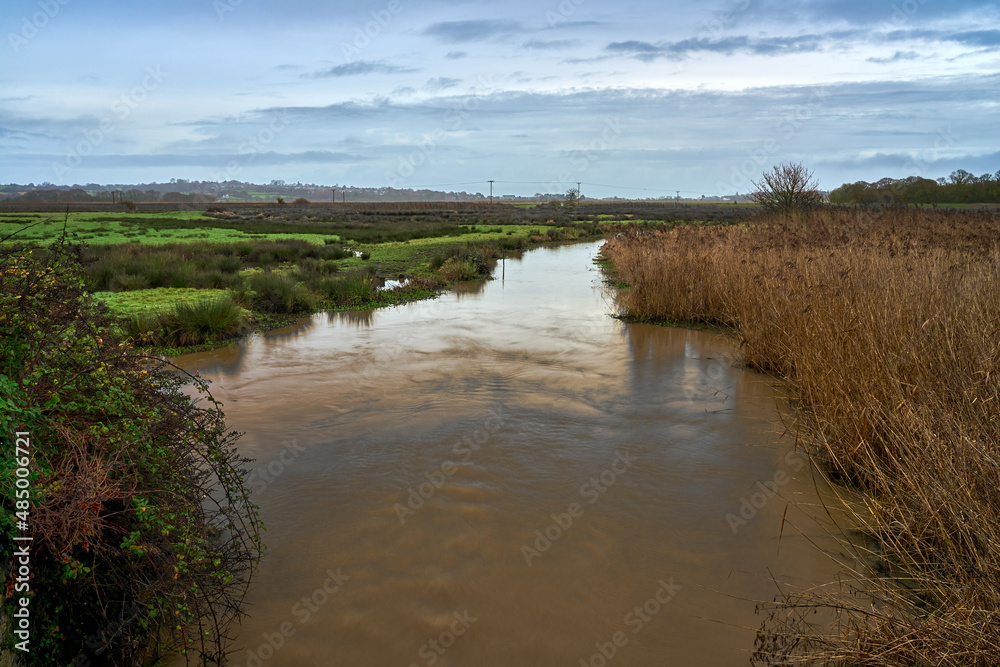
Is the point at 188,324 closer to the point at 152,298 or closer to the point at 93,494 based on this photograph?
the point at 152,298

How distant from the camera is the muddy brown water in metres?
4.04

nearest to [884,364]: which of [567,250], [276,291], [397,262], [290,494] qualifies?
[290,494]

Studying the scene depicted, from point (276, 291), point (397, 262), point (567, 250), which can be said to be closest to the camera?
point (276, 291)

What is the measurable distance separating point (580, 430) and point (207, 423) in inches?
177

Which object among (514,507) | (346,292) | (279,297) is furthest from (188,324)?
(514,507)

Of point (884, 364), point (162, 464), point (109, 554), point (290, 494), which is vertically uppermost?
point (884, 364)

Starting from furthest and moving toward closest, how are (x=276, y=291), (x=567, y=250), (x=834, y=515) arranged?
(x=567, y=250), (x=276, y=291), (x=834, y=515)

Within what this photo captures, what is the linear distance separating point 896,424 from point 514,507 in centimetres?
322

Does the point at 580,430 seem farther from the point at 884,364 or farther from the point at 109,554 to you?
the point at 109,554

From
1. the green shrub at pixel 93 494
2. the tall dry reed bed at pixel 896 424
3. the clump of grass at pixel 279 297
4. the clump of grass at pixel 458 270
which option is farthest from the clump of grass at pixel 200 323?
the tall dry reed bed at pixel 896 424

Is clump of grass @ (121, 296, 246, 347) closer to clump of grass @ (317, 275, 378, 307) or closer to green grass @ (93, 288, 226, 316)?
green grass @ (93, 288, 226, 316)

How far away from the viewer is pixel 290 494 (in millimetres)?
5875

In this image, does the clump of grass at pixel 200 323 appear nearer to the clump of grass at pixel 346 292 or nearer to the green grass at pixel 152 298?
the green grass at pixel 152 298

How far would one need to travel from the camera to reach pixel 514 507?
5.63 meters
